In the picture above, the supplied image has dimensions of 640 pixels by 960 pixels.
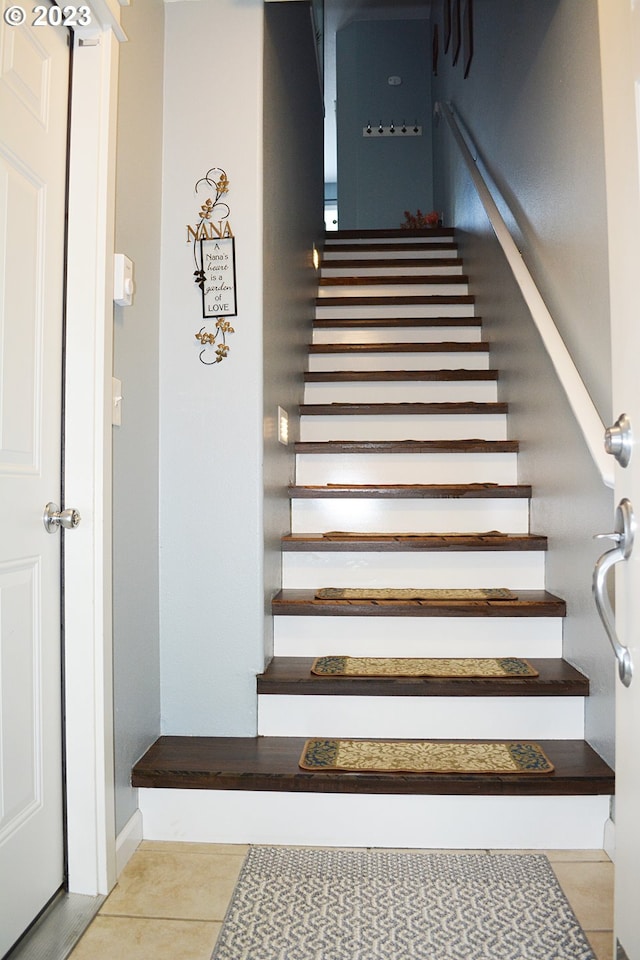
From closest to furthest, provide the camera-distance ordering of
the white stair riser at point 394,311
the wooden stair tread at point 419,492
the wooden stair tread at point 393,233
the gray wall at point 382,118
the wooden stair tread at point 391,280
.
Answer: the wooden stair tread at point 419,492, the white stair riser at point 394,311, the wooden stair tread at point 391,280, the wooden stair tread at point 393,233, the gray wall at point 382,118

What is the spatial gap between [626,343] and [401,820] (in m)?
1.38

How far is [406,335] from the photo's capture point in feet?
13.1

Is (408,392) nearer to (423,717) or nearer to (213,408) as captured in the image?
(213,408)

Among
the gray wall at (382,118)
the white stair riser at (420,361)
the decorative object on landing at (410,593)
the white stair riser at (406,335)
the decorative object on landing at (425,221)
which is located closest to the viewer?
the decorative object on landing at (410,593)

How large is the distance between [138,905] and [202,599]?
2.63ft

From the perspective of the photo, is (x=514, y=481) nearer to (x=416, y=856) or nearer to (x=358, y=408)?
(x=358, y=408)

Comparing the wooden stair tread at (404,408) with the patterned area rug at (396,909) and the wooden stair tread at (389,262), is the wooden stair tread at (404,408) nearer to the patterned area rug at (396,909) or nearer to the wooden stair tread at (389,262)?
the wooden stair tread at (389,262)

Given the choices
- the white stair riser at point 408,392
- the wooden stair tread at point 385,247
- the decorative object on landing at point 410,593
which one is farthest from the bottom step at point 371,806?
the wooden stair tread at point 385,247

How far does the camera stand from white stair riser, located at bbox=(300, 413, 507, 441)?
10.9 feet

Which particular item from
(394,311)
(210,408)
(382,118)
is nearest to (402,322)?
(394,311)

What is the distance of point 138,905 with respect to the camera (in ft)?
5.48

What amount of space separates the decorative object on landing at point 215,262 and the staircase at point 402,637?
0.86 meters

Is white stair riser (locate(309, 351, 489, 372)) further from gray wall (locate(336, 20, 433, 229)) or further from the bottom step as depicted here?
gray wall (locate(336, 20, 433, 229))

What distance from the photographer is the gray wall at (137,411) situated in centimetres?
187
